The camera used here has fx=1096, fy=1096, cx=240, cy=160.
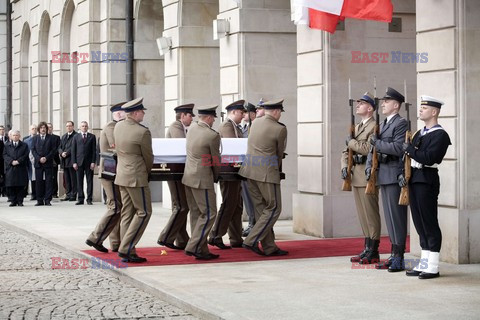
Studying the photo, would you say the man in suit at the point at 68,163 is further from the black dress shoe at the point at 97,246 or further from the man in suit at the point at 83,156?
the black dress shoe at the point at 97,246

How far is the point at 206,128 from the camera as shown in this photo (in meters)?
13.6

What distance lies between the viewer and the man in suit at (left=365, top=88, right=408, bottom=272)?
39.8 feet

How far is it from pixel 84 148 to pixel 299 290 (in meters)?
14.9

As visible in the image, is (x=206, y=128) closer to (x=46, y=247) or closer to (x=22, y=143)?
(x=46, y=247)

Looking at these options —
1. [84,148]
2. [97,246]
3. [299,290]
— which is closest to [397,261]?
[299,290]

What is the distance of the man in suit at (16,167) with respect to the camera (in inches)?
979

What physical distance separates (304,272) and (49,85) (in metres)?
22.1

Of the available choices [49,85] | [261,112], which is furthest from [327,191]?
[49,85]

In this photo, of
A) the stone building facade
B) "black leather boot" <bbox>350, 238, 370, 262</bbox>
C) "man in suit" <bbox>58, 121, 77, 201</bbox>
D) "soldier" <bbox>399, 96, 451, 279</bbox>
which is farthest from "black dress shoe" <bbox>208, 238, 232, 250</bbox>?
"man in suit" <bbox>58, 121, 77, 201</bbox>

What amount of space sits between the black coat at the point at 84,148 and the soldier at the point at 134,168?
1169 cm

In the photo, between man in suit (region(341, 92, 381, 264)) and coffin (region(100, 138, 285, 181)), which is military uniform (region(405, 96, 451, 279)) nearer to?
man in suit (region(341, 92, 381, 264))

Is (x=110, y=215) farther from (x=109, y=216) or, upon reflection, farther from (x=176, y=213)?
(x=176, y=213)

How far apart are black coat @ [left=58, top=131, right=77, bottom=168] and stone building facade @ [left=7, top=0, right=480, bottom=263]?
980mm

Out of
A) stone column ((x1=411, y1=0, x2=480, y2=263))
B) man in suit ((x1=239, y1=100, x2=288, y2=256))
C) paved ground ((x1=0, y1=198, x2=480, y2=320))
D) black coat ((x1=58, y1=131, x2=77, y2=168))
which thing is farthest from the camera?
black coat ((x1=58, y1=131, x2=77, y2=168))
